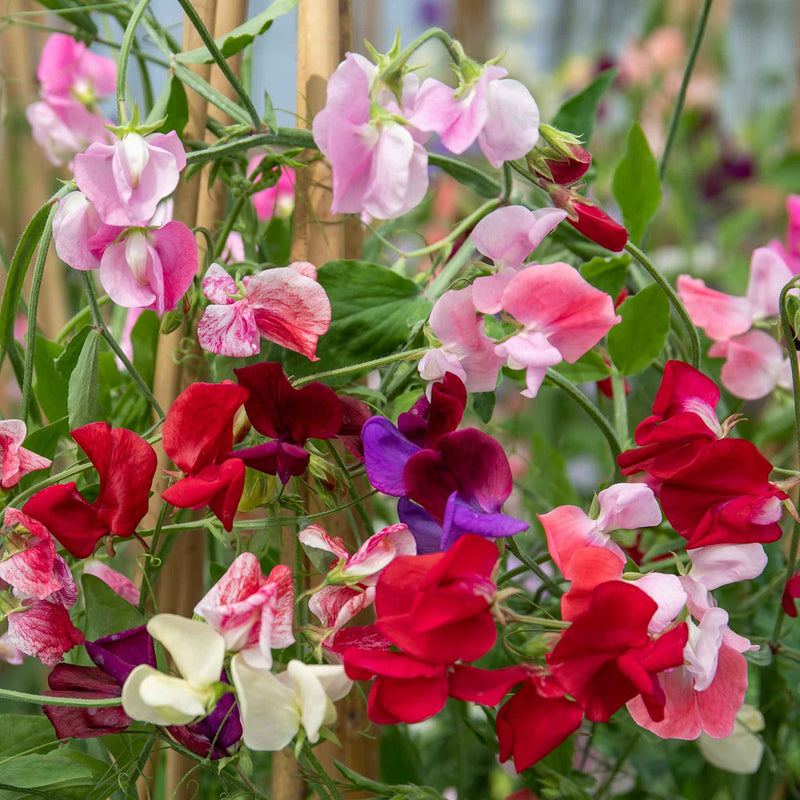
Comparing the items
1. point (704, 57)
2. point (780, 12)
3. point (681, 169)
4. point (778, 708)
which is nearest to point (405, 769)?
point (778, 708)

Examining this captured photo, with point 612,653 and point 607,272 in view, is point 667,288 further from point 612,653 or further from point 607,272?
point 612,653

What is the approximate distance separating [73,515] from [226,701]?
0.34 feet

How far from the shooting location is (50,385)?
21.6 inches

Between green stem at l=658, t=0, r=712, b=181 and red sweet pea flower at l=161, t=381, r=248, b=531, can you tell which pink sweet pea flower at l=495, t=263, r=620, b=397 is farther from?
green stem at l=658, t=0, r=712, b=181

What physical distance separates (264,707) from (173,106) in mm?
326

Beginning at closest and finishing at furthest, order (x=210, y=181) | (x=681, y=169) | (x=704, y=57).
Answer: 1. (x=210, y=181)
2. (x=681, y=169)
3. (x=704, y=57)

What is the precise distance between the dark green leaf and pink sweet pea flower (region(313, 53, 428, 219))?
139 mm

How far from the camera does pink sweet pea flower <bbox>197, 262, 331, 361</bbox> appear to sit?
0.42m

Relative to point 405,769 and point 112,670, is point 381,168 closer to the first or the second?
point 112,670

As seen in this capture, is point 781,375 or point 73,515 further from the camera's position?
point 781,375

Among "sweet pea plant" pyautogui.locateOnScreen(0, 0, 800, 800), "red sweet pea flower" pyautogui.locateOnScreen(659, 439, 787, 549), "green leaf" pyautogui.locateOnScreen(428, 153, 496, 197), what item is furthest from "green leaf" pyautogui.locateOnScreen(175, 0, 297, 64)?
"red sweet pea flower" pyautogui.locateOnScreen(659, 439, 787, 549)

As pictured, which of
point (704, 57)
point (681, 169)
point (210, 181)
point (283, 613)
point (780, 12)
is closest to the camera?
point (283, 613)

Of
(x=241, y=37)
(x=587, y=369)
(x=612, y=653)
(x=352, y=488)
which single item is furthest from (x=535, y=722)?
(x=241, y=37)

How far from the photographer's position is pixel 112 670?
1.32ft
